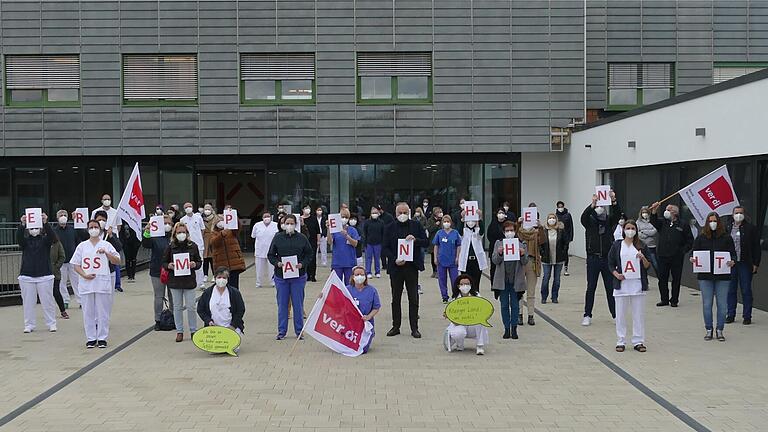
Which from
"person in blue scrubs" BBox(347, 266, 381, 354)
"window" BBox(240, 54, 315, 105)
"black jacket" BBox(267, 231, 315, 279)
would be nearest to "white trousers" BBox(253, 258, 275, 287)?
"black jacket" BBox(267, 231, 315, 279)

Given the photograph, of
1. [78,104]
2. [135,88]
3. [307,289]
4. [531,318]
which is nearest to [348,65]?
[135,88]

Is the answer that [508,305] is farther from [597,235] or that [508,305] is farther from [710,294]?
[710,294]

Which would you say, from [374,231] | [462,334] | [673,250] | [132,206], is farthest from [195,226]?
[673,250]

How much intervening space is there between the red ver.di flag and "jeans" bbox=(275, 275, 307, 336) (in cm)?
107

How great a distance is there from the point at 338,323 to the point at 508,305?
2739 mm

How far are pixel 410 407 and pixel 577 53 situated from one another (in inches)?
831

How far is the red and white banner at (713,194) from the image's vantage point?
13312 mm

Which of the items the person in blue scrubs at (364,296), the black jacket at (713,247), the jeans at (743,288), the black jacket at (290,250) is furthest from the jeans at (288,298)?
the jeans at (743,288)

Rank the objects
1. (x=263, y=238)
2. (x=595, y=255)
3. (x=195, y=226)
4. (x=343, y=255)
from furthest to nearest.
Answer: (x=195, y=226), (x=263, y=238), (x=343, y=255), (x=595, y=255)

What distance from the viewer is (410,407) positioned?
28.0ft

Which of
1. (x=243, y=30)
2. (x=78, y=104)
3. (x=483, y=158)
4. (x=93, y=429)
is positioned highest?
(x=243, y=30)

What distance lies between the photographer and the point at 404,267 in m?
12.7

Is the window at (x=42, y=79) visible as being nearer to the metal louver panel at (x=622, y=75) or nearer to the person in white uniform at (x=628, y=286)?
the metal louver panel at (x=622, y=75)

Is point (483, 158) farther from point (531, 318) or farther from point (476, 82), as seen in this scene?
point (531, 318)
